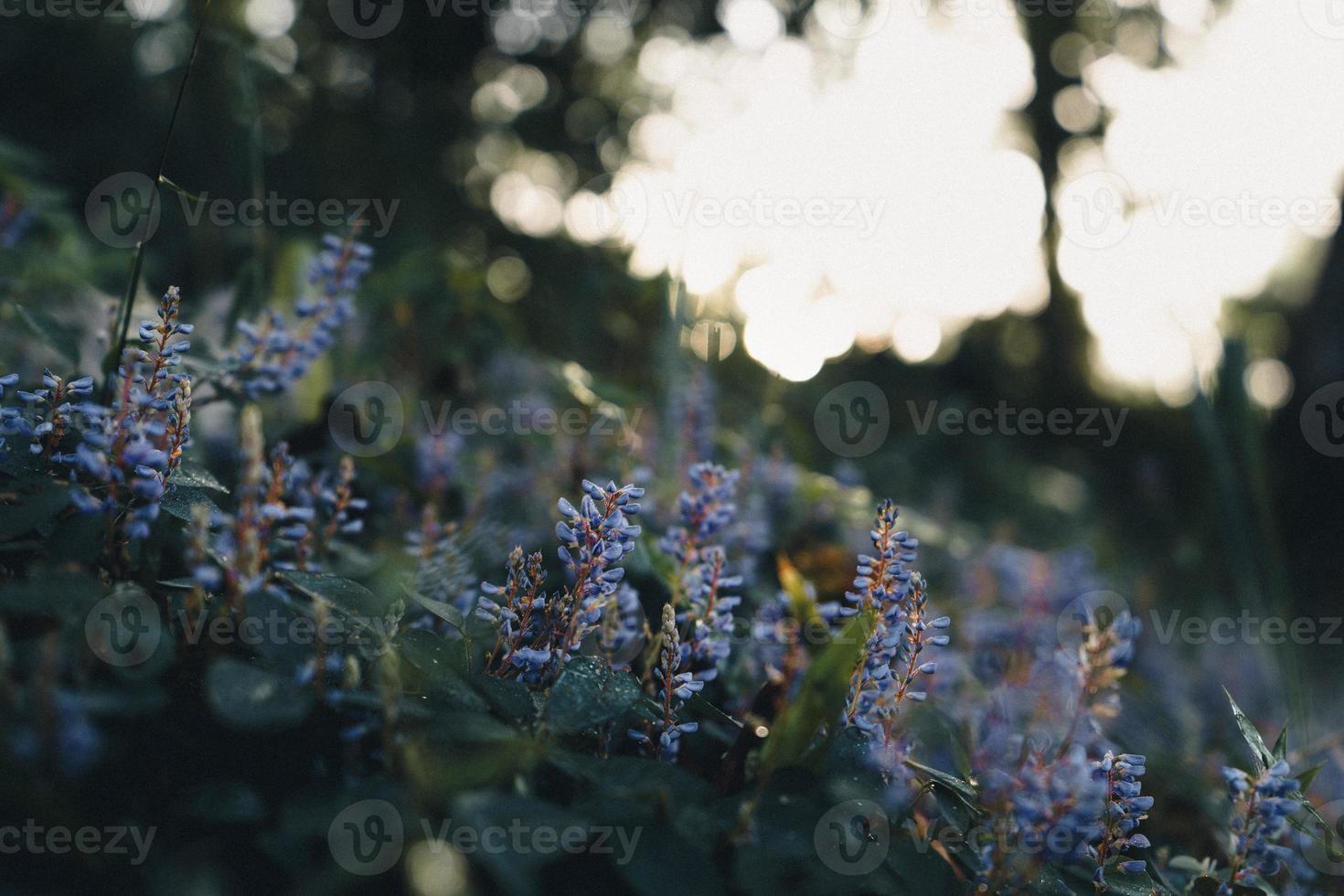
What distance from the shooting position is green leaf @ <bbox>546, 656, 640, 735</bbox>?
1007 millimetres

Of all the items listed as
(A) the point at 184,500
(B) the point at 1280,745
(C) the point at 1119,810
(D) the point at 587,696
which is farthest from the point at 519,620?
(B) the point at 1280,745

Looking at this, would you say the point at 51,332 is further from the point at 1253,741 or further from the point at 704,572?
the point at 1253,741

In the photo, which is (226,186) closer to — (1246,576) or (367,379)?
(367,379)

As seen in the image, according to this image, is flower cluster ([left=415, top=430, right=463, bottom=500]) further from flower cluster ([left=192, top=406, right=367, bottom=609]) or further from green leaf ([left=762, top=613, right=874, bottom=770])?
green leaf ([left=762, top=613, right=874, bottom=770])

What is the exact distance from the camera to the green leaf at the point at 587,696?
3.30ft

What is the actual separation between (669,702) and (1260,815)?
2.59 ft

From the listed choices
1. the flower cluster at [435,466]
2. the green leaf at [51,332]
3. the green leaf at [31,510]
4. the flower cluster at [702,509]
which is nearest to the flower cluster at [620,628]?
the flower cluster at [702,509]

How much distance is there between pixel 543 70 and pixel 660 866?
821 cm

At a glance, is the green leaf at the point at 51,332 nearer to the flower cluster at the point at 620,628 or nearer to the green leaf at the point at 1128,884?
the flower cluster at the point at 620,628

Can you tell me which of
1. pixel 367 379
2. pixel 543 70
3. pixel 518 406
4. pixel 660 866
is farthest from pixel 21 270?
pixel 543 70

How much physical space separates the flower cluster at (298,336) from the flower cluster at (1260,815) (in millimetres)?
1636

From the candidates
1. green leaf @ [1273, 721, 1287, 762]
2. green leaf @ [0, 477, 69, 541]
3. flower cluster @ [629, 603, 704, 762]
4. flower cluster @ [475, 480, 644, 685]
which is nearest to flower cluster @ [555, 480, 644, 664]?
flower cluster @ [475, 480, 644, 685]

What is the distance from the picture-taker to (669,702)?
1140 mm

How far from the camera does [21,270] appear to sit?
2.06 m
